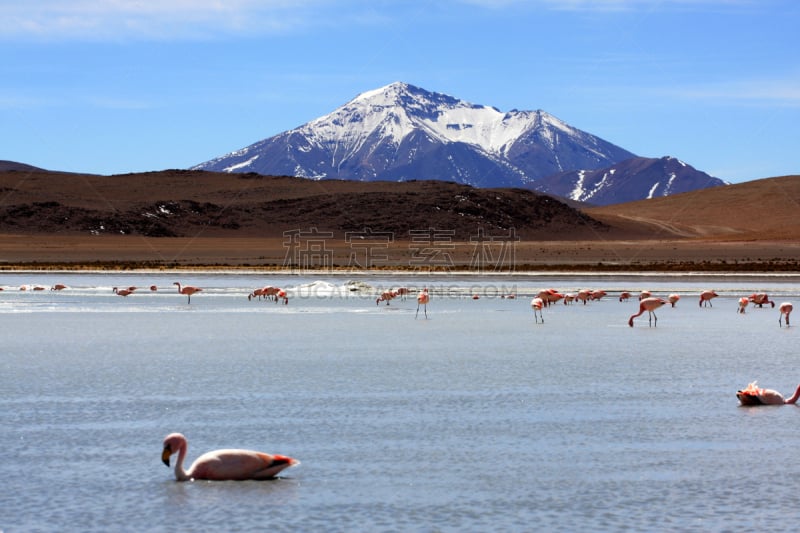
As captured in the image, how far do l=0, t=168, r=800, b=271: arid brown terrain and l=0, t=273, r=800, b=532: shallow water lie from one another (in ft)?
122

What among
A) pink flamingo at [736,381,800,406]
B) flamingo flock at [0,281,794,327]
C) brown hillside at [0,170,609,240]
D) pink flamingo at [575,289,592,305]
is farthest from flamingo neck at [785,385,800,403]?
brown hillside at [0,170,609,240]

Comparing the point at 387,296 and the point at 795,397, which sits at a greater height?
the point at 387,296

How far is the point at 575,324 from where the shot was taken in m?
24.3

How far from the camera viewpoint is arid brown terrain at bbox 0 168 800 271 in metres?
67.5

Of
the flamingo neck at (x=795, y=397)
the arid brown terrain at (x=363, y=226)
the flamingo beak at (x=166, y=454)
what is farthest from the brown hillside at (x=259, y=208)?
the flamingo beak at (x=166, y=454)

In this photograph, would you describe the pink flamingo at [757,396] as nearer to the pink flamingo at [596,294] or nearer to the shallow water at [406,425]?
the shallow water at [406,425]

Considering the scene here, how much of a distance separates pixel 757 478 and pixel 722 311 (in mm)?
19884

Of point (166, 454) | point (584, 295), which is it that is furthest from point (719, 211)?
point (166, 454)

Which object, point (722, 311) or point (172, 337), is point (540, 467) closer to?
point (172, 337)

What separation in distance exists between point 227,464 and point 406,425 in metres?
2.69

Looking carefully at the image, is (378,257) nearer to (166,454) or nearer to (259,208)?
(259,208)

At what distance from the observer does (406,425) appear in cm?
1138

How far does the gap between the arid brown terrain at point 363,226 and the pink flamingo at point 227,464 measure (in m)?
47.2

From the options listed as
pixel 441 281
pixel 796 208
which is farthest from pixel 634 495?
pixel 796 208
